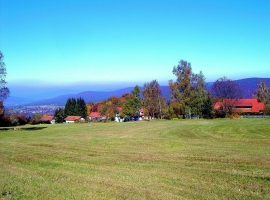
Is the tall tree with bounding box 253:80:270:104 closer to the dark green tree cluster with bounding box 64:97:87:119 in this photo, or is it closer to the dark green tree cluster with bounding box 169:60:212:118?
the dark green tree cluster with bounding box 169:60:212:118

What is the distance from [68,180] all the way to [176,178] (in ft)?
11.7

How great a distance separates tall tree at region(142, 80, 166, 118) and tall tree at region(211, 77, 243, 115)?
602 inches

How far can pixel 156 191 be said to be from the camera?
7.83 metres

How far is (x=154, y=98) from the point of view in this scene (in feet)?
235

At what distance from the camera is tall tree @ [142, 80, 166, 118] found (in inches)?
2817

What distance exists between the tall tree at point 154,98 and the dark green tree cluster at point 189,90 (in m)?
13.3

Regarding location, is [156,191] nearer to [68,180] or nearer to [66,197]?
[66,197]

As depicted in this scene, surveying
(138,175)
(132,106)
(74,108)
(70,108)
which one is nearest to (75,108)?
(74,108)

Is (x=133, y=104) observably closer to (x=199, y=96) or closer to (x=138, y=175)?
(x=199, y=96)

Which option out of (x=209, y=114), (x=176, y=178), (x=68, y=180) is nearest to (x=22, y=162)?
(x=68, y=180)

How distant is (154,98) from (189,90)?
1602cm

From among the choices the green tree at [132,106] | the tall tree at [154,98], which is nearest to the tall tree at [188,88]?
the tall tree at [154,98]

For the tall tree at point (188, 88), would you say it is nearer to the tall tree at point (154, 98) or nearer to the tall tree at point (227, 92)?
the tall tree at point (227, 92)

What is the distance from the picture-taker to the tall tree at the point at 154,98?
71.6 meters
